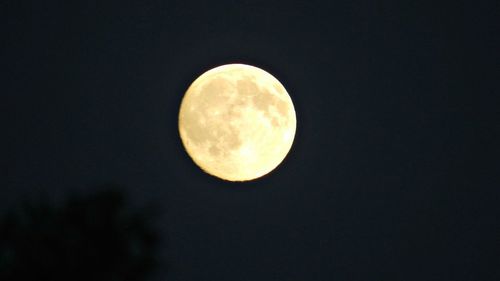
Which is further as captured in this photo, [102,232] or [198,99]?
[198,99]

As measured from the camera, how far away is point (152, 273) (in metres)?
5.55

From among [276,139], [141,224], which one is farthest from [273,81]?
[141,224]

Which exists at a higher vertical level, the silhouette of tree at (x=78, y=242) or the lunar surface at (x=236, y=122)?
the lunar surface at (x=236, y=122)

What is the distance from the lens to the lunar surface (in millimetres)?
16266

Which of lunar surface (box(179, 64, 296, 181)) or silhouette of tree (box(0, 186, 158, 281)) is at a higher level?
lunar surface (box(179, 64, 296, 181))

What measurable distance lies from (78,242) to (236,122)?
1107cm

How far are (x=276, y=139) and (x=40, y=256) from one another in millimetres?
12190

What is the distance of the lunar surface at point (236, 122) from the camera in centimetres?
1627

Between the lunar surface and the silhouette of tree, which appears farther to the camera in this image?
the lunar surface

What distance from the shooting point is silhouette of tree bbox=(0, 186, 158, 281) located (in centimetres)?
507

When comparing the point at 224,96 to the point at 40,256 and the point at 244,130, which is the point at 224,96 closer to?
the point at 244,130

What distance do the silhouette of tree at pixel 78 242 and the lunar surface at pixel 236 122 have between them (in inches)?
421

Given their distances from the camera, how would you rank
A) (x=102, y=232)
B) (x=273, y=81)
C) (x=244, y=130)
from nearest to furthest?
(x=102, y=232), (x=244, y=130), (x=273, y=81)

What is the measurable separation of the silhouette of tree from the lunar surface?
35.1 ft
